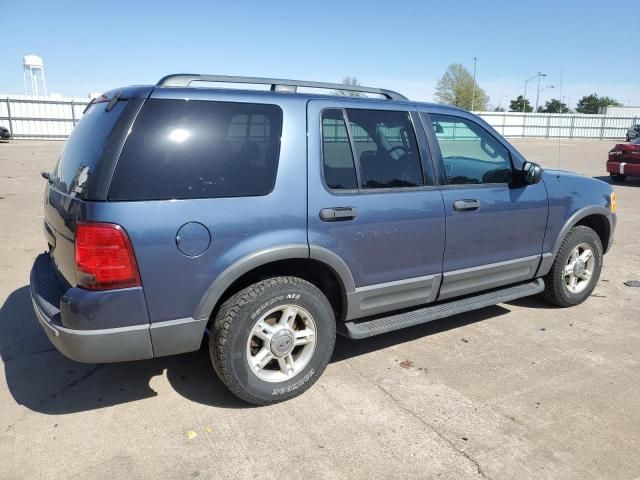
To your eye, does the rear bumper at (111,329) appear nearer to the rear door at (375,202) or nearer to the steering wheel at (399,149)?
the rear door at (375,202)

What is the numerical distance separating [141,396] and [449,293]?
232 centimetres

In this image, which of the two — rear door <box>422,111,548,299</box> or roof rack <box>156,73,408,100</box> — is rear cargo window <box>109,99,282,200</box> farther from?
rear door <box>422,111,548,299</box>

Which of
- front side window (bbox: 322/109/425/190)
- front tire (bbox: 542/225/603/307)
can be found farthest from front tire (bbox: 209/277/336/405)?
front tire (bbox: 542/225/603/307)

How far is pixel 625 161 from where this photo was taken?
1401cm

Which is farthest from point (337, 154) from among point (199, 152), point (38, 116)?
point (38, 116)

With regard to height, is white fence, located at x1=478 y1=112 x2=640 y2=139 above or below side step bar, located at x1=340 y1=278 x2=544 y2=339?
above

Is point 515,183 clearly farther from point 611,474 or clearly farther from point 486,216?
point 611,474

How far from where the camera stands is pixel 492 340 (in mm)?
4230

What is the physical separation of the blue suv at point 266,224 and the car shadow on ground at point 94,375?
370 millimetres

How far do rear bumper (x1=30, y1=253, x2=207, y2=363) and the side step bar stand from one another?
1.10 metres

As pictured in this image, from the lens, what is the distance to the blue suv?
2705 mm

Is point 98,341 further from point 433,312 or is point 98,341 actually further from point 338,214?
point 433,312

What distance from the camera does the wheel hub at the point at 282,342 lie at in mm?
3160

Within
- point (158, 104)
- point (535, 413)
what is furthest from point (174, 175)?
point (535, 413)
